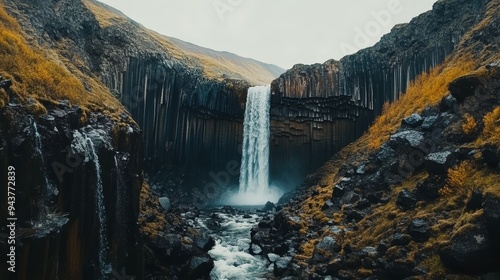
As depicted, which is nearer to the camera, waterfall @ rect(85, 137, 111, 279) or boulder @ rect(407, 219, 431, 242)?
waterfall @ rect(85, 137, 111, 279)

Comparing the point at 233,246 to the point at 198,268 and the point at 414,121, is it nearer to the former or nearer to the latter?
the point at 198,268

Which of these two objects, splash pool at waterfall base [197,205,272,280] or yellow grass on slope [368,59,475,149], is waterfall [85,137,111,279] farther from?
yellow grass on slope [368,59,475,149]

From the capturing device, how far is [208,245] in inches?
880

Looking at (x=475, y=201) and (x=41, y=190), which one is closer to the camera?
(x=41, y=190)

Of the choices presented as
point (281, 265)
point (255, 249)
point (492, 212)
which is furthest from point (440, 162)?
point (255, 249)

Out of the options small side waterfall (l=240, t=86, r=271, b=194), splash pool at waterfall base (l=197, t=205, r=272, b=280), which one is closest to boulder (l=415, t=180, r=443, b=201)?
splash pool at waterfall base (l=197, t=205, r=272, b=280)

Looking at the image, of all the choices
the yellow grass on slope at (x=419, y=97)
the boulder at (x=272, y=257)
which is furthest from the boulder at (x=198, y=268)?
the yellow grass on slope at (x=419, y=97)

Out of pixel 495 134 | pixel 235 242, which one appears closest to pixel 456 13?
pixel 495 134

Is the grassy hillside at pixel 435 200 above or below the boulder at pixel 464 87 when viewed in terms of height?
below

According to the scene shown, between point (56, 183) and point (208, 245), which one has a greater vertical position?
point (56, 183)

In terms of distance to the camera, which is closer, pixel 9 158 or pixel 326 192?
pixel 9 158

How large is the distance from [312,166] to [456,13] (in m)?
22.2

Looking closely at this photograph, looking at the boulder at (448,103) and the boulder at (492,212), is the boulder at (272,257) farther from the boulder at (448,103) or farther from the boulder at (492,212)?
the boulder at (448,103)

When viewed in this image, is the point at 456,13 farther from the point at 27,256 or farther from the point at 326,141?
the point at 27,256
